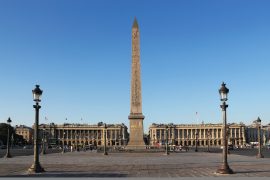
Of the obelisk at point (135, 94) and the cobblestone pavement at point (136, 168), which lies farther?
the obelisk at point (135, 94)

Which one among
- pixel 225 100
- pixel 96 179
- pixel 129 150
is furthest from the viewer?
pixel 129 150

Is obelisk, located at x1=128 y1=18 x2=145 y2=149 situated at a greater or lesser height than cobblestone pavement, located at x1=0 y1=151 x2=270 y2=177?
greater

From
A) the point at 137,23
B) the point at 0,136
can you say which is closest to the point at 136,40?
the point at 137,23

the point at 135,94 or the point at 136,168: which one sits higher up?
the point at 135,94

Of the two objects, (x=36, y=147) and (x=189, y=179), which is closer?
(x=189, y=179)

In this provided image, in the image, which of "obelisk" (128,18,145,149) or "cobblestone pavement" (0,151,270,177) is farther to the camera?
"obelisk" (128,18,145,149)

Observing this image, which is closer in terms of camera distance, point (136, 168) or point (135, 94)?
point (136, 168)

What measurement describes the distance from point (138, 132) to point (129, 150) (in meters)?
3.10

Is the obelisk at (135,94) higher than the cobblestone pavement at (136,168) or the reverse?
higher

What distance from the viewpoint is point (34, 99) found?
21406mm

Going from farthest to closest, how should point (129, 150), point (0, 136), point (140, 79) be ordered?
point (0, 136) < point (129, 150) < point (140, 79)

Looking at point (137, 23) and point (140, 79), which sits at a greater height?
point (137, 23)

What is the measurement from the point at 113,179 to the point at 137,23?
130 feet

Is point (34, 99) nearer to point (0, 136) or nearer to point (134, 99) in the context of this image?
point (134, 99)
